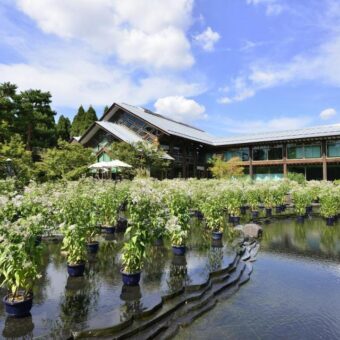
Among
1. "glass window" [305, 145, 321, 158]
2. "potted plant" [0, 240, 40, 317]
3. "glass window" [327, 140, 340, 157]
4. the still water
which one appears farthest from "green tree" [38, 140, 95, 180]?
"glass window" [327, 140, 340, 157]

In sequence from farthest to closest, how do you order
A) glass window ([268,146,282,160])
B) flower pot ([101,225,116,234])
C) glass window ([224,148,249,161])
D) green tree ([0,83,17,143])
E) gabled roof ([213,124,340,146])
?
glass window ([224,148,249,161]) < glass window ([268,146,282,160]) < gabled roof ([213,124,340,146]) < green tree ([0,83,17,143]) < flower pot ([101,225,116,234])

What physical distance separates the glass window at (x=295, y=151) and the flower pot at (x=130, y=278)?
2887 centimetres

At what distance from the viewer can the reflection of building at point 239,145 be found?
29.3 metres

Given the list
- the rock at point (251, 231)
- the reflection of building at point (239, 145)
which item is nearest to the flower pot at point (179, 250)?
the rock at point (251, 231)

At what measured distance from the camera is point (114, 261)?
7.24m

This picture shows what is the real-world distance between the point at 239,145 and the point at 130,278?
29028 mm

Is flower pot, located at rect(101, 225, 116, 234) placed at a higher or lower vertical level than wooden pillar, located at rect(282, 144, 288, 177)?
lower

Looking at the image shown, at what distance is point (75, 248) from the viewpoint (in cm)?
598

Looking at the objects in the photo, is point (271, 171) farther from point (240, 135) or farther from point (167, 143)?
point (167, 143)

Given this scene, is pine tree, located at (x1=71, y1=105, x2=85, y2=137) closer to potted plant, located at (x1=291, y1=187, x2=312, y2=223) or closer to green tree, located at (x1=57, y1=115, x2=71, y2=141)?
green tree, located at (x1=57, y1=115, x2=71, y2=141)

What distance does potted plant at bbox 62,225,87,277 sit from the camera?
232 inches

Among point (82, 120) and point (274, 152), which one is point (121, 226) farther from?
point (82, 120)

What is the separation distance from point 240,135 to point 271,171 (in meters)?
6.44

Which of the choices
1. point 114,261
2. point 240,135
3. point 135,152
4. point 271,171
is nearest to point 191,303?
point 114,261
